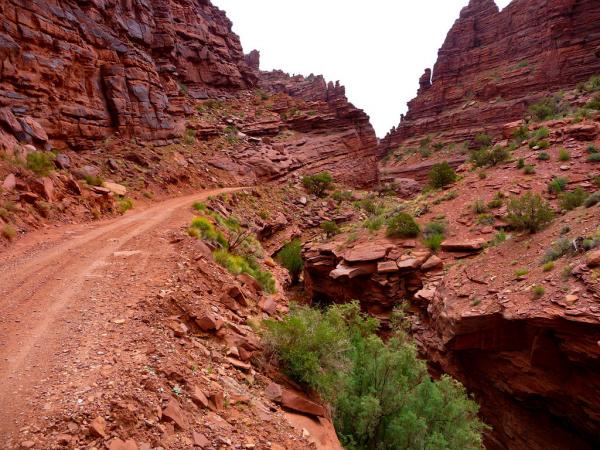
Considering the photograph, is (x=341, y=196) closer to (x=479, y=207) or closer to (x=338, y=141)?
(x=338, y=141)

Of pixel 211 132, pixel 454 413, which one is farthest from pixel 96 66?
pixel 454 413

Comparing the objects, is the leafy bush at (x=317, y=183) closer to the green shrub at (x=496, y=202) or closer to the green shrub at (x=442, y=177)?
the green shrub at (x=442, y=177)

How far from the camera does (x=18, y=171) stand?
11367 millimetres

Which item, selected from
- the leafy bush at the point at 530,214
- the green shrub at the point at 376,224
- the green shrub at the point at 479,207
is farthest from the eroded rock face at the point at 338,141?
the leafy bush at the point at 530,214

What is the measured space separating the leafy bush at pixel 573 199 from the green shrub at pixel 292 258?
498 inches

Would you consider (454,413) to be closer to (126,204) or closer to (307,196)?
(126,204)

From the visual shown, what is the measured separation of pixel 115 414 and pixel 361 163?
102 ft

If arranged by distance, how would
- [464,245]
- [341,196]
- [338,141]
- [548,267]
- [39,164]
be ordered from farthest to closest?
[338,141], [341,196], [464,245], [39,164], [548,267]

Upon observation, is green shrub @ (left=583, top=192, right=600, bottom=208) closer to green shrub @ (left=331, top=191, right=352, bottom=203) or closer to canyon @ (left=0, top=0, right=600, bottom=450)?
canyon @ (left=0, top=0, right=600, bottom=450)

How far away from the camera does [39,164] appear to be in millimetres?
12195

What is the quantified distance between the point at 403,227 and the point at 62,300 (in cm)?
1406

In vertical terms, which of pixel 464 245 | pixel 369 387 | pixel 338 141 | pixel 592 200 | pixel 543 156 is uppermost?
pixel 338 141

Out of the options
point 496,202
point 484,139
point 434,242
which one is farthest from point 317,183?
point 484,139

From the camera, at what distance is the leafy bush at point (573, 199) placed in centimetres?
1392
